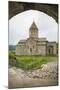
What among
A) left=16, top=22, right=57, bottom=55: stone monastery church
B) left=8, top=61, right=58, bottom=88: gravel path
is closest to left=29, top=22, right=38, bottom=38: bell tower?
left=16, top=22, right=57, bottom=55: stone monastery church

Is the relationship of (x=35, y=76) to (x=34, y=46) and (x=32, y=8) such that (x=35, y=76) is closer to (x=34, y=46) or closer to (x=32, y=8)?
(x=34, y=46)

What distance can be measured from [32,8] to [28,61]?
1.92ft

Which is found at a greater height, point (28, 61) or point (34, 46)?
point (34, 46)

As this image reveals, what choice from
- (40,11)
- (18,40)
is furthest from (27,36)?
(40,11)

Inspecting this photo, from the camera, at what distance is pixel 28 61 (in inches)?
88.2

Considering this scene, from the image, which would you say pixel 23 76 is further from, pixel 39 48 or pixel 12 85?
pixel 39 48

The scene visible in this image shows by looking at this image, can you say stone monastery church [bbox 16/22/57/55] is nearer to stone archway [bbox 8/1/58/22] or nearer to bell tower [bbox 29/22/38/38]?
bell tower [bbox 29/22/38/38]

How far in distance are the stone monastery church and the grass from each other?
0.05 m

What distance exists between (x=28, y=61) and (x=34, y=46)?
7.1 inches

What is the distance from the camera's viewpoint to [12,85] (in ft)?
7.15

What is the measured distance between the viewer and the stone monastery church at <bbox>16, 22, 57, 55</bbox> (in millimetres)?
2230

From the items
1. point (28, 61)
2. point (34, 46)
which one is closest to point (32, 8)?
point (34, 46)

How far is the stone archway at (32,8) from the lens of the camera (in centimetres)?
220

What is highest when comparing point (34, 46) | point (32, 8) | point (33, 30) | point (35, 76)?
point (32, 8)
